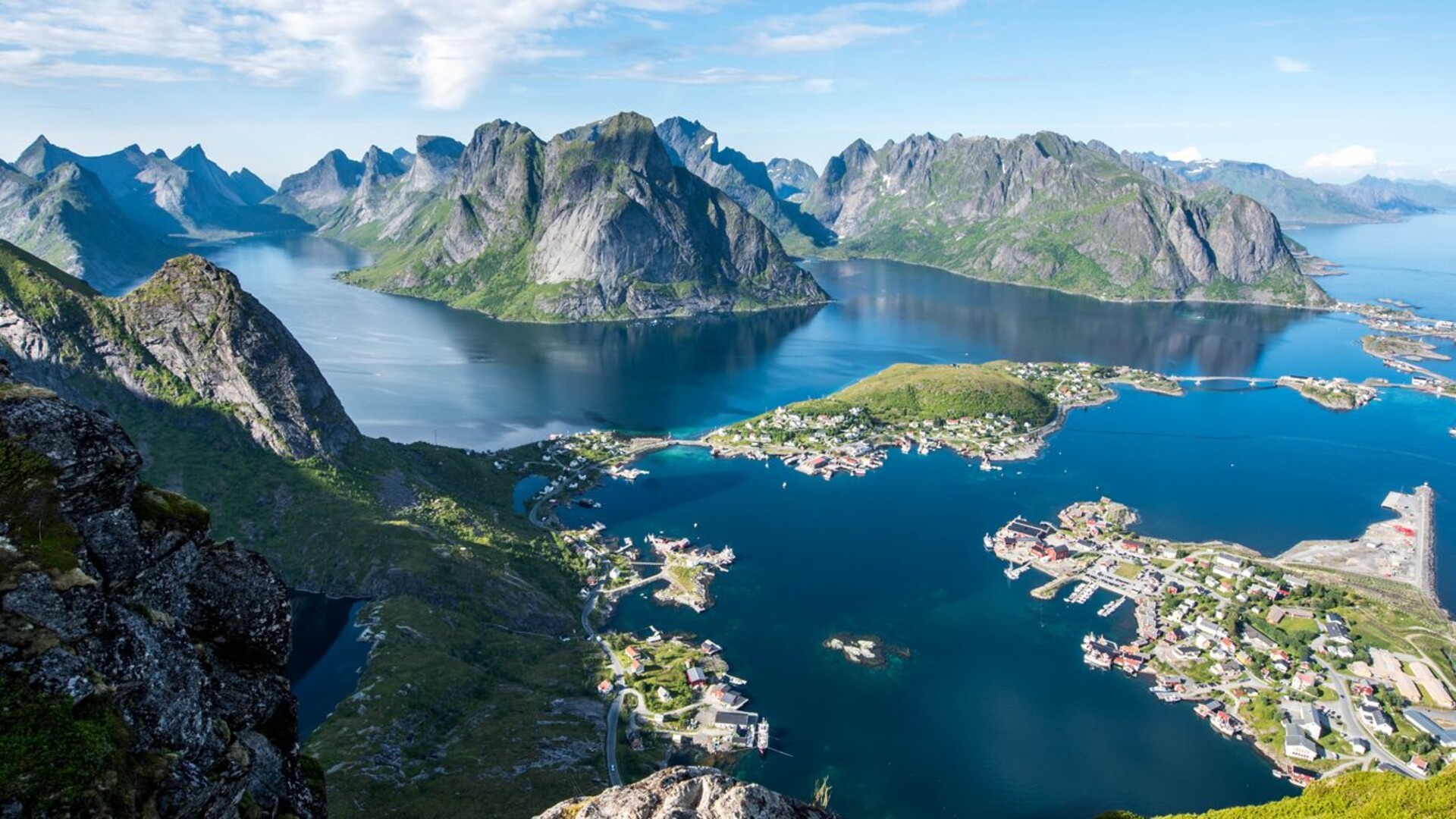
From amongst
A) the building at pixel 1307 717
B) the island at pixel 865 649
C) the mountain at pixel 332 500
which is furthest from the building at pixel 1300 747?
the mountain at pixel 332 500

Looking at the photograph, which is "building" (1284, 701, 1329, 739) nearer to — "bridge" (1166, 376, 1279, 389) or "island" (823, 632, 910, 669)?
"island" (823, 632, 910, 669)

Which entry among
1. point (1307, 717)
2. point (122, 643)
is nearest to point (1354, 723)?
point (1307, 717)

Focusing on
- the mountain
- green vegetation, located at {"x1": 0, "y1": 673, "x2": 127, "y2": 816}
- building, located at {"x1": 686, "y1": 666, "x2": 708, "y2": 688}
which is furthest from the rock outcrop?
building, located at {"x1": 686, "y1": 666, "x2": 708, "y2": 688}

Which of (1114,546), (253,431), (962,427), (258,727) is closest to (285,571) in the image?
(253,431)

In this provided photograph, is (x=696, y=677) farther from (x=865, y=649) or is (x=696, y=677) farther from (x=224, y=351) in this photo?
(x=224, y=351)

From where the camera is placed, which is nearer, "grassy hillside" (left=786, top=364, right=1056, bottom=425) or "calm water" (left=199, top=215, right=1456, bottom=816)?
"calm water" (left=199, top=215, right=1456, bottom=816)
